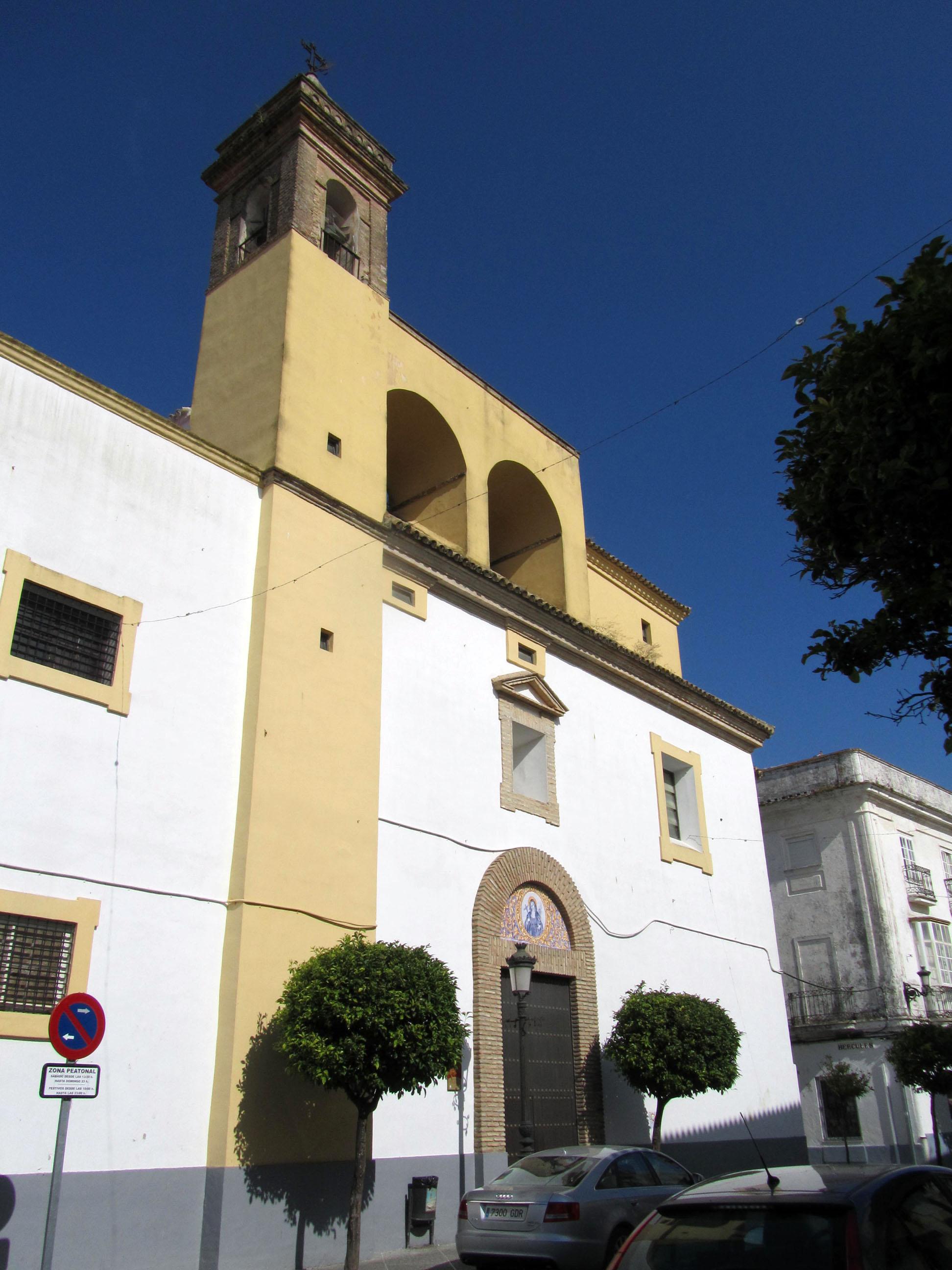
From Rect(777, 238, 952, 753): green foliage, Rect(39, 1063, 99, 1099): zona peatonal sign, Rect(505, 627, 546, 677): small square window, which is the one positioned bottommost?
Rect(39, 1063, 99, 1099): zona peatonal sign

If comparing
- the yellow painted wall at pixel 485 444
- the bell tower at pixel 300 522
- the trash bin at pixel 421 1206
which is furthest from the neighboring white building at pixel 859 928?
the bell tower at pixel 300 522

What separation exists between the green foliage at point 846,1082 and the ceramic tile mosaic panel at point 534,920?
15210mm

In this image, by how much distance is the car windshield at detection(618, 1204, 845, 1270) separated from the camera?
417cm

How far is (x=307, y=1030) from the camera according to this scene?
9664 millimetres

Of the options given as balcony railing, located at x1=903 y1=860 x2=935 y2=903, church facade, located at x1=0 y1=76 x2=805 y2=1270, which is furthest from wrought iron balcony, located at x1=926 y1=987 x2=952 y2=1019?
church facade, located at x1=0 y1=76 x2=805 y2=1270

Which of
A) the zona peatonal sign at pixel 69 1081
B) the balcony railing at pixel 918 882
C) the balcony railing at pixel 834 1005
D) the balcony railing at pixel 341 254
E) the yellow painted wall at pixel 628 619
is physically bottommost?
the zona peatonal sign at pixel 69 1081

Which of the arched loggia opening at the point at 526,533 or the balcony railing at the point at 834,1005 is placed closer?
the arched loggia opening at the point at 526,533

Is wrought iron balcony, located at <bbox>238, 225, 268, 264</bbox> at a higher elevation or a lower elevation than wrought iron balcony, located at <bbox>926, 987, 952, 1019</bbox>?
higher

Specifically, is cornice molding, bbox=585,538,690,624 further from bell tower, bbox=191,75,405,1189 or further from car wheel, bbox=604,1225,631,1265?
car wheel, bbox=604,1225,631,1265

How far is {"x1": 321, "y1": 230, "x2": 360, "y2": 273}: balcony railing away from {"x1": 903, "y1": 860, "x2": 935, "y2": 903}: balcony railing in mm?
22394

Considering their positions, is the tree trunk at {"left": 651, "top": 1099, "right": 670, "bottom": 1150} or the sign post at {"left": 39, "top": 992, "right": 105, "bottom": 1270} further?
the tree trunk at {"left": 651, "top": 1099, "right": 670, "bottom": 1150}

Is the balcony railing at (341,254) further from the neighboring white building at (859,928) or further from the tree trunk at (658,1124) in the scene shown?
the neighboring white building at (859,928)

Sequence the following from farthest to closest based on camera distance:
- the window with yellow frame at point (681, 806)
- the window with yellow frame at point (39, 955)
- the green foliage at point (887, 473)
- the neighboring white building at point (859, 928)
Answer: the neighboring white building at point (859, 928), the window with yellow frame at point (681, 806), the window with yellow frame at point (39, 955), the green foliage at point (887, 473)

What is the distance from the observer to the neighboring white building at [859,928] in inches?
1040
